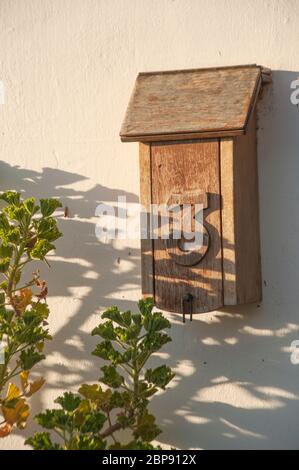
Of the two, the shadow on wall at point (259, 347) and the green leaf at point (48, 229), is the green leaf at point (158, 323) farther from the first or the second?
the green leaf at point (48, 229)

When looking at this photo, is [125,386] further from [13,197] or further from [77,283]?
[13,197]

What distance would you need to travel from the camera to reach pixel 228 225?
96.9 inches

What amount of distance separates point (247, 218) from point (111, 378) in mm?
563

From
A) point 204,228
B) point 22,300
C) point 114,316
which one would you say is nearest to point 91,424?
point 114,316

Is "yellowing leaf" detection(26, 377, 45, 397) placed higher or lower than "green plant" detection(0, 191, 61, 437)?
lower

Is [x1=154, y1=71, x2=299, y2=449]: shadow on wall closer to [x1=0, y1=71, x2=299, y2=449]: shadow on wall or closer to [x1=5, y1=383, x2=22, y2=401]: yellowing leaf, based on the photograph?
[x1=0, y1=71, x2=299, y2=449]: shadow on wall

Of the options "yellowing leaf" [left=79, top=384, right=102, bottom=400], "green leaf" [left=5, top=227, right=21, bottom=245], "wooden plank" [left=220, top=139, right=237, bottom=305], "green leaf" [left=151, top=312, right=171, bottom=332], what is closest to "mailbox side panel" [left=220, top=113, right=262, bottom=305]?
"wooden plank" [left=220, top=139, right=237, bottom=305]

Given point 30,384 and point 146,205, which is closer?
point 146,205

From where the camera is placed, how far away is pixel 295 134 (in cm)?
262

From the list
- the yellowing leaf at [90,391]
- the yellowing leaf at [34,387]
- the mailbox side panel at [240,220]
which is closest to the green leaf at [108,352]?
the yellowing leaf at [90,391]

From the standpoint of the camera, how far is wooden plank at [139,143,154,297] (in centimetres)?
254

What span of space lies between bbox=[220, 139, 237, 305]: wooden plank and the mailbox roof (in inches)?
2.8

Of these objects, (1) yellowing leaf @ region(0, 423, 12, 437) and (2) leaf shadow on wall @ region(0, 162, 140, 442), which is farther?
(2) leaf shadow on wall @ region(0, 162, 140, 442)

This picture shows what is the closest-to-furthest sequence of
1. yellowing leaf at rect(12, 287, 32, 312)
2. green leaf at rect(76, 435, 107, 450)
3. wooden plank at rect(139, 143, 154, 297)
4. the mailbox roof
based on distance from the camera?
1. green leaf at rect(76, 435, 107, 450)
2. the mailbox roof
3. wooden plank at rect(139, 143, 154, 297)
4. yellowing leaf at rect(12, 287, 32, 312)
